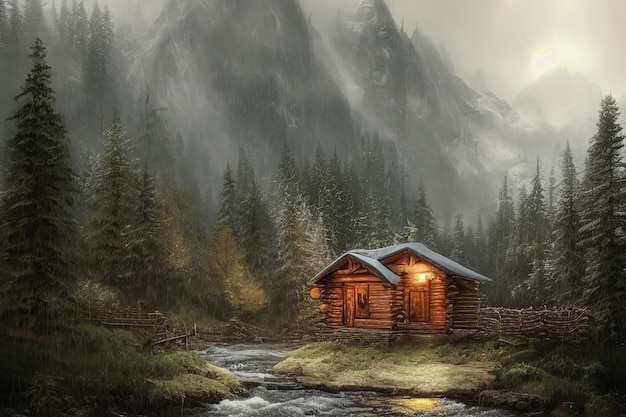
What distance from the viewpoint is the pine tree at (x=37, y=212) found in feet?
74.7

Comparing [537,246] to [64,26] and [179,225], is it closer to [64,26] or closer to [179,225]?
[179,225]

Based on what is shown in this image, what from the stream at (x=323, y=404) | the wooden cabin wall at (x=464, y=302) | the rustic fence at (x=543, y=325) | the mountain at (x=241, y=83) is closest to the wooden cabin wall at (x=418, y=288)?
the wooden cabin wall at (x=464, y=302)

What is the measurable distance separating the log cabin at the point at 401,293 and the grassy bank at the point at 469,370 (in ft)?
9.03

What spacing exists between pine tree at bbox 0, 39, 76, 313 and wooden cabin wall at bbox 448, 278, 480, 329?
2345cm

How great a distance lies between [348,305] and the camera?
3672 centimetres

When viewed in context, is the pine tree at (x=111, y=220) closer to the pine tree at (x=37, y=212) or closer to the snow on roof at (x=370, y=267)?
the snow on roof at (x=370, y=267)

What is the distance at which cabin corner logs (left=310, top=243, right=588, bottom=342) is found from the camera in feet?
113

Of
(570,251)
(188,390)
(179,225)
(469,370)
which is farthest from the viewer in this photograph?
(179,225)

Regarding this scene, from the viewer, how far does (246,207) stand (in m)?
60.4

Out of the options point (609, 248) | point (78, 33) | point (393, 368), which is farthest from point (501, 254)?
point (78, 33)

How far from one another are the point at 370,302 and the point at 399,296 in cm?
201

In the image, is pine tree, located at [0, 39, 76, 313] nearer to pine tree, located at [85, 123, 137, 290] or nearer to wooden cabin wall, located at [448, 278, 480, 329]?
pine tree, located at [85, 123, 137, 290]

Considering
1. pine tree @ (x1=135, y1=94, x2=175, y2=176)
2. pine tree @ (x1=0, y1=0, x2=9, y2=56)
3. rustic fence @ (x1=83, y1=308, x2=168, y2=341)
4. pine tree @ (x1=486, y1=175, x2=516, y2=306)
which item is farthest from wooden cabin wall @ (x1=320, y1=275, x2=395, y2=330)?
pine tree @ (x1=0, y1=0, x2=9, y2=56)

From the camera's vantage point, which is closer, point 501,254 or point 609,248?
point 609,248
